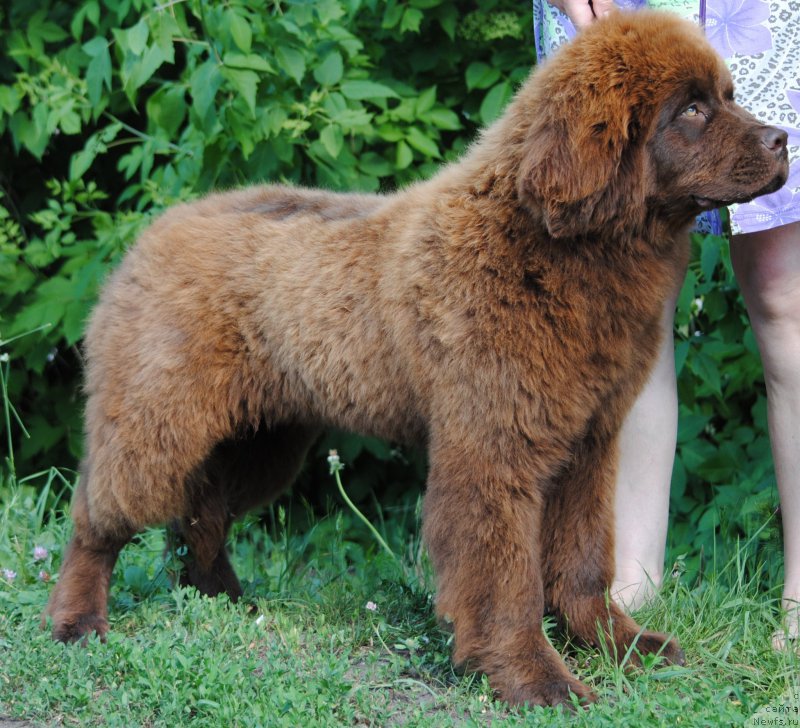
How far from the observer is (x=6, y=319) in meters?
5.45


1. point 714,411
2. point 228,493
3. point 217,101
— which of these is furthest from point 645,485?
point 217,101

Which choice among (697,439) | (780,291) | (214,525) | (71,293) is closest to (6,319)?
(71,293)

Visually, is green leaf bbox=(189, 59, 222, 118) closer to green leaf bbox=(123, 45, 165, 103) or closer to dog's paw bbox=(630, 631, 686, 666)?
green leaf bbox=(123, 45, 165, 103)

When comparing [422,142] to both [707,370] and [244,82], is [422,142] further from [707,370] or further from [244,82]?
[707,370]

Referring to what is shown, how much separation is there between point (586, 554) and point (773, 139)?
1.28 meters

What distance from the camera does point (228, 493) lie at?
4.03 m

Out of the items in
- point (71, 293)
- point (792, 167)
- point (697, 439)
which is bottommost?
point (697, 439)

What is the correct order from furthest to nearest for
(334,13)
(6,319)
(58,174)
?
1. (58,174)
2. (6,319)
3. (334,13)

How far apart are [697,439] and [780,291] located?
1.72 m

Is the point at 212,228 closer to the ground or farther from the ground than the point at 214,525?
farther from the ground

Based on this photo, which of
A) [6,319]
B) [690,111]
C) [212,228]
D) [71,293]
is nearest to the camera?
[690,111]

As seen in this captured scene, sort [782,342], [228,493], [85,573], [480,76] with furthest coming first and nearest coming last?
[480,76] → [228,493] → [85,573] → [782,342]

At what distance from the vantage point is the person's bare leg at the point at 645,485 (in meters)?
3.75

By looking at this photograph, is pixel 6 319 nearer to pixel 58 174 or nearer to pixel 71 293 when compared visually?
pixel 71 293
